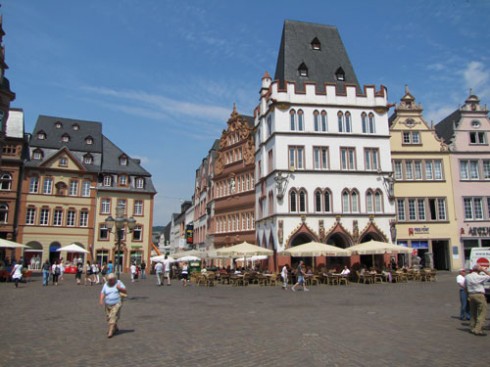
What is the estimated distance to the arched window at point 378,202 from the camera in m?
39.8

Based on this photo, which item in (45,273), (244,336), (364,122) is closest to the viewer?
(244,336)

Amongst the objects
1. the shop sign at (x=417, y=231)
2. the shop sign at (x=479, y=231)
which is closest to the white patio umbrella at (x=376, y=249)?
the shop sign at (x=417, y=231)

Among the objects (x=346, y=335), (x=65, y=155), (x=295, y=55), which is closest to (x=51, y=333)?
(x=346, y=335)

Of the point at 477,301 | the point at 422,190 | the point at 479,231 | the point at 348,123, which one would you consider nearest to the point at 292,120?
the point at 348,123

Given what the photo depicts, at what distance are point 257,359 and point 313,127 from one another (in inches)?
1312

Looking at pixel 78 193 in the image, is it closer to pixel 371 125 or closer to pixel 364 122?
pixel 364 122

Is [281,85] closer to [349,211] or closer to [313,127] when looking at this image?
[313,127]

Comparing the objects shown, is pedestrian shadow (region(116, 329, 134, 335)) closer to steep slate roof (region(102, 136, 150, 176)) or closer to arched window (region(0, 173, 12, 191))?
arched window (region(0, 173, 12, 191))

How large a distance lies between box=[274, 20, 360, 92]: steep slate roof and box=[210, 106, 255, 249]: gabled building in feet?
29.1

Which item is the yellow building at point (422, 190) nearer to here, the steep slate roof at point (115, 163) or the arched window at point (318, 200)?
the arched window at point (318, 200)

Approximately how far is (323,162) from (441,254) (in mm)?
16850

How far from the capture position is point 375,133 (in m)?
41.1

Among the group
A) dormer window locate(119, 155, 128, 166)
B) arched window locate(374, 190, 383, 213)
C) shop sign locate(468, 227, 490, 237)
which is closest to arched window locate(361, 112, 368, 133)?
arched window locate(374, 190, 383, 213)

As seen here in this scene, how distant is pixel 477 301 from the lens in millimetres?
11508
